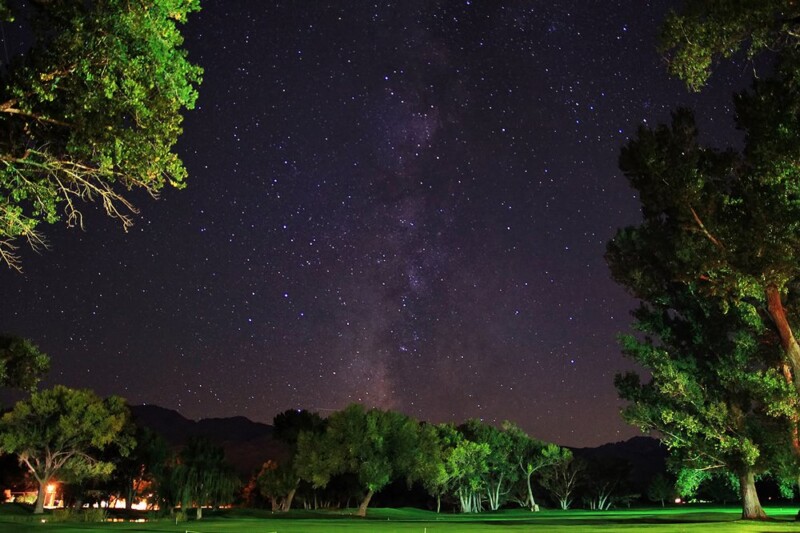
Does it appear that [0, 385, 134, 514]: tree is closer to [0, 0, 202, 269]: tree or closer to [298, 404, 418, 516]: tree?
[298, 404, 418, 516]: tree

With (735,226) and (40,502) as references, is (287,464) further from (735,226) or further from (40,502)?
(735,226)

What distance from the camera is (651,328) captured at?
46125 millimetres

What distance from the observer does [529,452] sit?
106 meters

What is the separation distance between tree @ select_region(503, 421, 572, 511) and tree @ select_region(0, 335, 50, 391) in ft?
259

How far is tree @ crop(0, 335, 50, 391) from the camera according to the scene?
3575cm

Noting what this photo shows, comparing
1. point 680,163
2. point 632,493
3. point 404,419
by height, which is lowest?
point 632,493

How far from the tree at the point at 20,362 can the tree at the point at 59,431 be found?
3236cm

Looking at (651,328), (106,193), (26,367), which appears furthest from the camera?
(651,328)

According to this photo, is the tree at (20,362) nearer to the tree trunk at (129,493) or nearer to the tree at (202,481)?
the tree at (202,481)

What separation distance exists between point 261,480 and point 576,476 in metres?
63.0

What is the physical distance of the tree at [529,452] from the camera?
10100 centimetres

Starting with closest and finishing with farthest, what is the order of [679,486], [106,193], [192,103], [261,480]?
[192,103]
[106,193]
[679,486]
[261,480]

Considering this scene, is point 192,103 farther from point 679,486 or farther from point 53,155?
point 679,486

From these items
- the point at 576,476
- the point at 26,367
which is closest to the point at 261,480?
the point at 26,367
